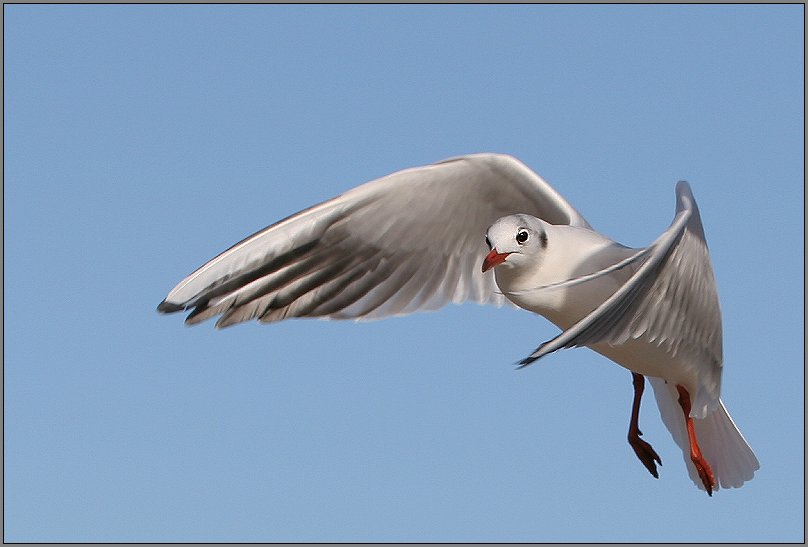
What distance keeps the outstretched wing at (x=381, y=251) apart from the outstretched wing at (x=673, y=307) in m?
1.03

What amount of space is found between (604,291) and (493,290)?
143cm

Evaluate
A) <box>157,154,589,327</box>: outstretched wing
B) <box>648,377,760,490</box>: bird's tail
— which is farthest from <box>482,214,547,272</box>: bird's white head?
<box>648,377,760,490</box>: bird's tail

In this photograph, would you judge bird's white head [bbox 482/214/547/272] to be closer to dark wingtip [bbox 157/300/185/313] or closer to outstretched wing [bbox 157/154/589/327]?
outstretched wing [bbox 157/154/589/327]

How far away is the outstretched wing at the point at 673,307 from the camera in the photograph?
524cm

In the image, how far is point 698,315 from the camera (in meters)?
6.36

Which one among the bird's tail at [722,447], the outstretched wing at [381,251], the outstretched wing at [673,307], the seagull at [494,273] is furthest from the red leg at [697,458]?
the outstretched wing at [381,251]

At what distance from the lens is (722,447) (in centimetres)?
786

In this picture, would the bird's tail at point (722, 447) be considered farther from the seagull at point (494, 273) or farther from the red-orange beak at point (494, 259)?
the red-orange beak at point (494, 259)

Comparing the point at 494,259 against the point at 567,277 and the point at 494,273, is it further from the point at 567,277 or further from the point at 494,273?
the point at 494,273

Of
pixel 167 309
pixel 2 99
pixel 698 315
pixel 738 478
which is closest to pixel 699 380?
pixel 698 315

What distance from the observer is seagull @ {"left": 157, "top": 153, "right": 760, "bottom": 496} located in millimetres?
6301

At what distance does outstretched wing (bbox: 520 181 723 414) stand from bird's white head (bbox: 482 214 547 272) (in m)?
0.65

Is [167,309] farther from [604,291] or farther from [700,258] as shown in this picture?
[700,258]

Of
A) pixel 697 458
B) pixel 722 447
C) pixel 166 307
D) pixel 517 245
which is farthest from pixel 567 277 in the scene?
pixel 722 447
